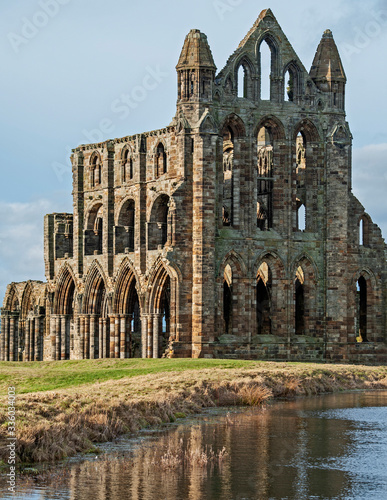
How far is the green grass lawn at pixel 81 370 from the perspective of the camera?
4022cm

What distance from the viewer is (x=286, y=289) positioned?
189 feet

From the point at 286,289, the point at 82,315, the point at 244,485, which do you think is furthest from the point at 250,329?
the point at 244,485

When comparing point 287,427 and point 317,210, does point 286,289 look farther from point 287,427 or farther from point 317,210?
point 287,427

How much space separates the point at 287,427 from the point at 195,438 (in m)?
3.70

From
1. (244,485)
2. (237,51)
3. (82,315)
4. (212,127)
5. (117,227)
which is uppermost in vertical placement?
(237,51)

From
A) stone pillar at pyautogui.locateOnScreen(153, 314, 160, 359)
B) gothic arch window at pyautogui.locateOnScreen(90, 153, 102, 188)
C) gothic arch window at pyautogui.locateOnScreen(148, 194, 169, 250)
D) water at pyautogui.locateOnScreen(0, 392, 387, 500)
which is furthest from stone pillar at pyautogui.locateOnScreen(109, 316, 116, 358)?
water at pyautogui.locateOnScreen(0, 392, 387, 500)

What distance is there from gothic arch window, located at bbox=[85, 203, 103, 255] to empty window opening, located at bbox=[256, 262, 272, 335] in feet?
33.4

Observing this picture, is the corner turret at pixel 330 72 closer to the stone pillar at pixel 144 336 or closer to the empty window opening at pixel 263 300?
the empty window opening at pixel 263 300

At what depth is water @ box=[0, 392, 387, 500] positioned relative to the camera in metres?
22.6

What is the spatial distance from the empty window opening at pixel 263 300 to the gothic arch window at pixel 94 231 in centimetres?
1019

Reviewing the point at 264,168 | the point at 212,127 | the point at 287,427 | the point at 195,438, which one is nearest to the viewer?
the point at 195,438

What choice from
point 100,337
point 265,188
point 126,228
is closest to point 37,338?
point 100,337

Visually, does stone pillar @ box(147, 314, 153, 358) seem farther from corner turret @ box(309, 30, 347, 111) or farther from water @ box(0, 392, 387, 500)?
water @ box(0, 392, 387, 500)

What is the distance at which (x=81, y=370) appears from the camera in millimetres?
45844
